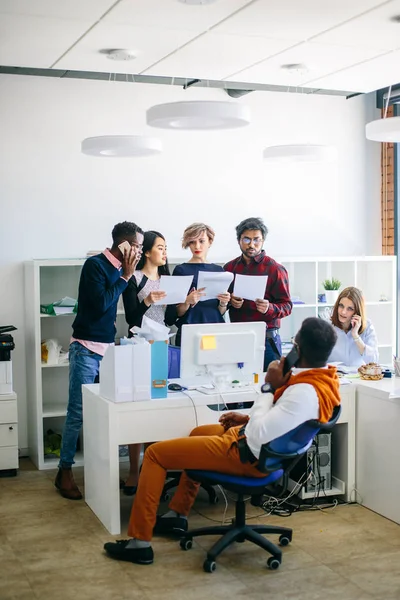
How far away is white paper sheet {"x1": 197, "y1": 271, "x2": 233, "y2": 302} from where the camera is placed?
548cm

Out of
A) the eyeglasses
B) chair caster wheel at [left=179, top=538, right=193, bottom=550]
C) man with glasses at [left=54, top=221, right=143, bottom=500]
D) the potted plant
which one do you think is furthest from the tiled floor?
the potted plant

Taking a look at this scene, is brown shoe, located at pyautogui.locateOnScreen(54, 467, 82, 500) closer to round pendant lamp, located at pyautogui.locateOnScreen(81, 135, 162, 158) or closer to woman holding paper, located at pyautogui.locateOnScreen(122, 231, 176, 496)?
woman holding paper, located at pyautogui.locateOnScreen(122, 231, 176, 496)

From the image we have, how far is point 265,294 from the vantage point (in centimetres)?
582

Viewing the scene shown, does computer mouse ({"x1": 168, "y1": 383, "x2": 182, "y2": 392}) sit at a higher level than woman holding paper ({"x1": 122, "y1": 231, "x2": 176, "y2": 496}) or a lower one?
lower

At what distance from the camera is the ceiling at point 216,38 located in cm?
448

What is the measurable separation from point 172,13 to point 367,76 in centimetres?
224

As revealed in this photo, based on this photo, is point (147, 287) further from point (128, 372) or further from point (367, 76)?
point (367, 76)

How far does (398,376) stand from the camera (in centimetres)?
520

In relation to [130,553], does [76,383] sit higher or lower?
higher

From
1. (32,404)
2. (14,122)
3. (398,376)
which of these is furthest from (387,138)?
(32,404)

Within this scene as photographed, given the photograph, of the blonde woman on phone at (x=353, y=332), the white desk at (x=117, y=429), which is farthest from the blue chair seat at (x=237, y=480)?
the blonde woman on phone at (x=353, y=332)

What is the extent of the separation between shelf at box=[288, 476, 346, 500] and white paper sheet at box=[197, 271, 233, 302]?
1.37m

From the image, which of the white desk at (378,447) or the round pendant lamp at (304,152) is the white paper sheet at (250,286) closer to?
the white desk at (378,447)

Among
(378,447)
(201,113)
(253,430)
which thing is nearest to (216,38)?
(201,113)
